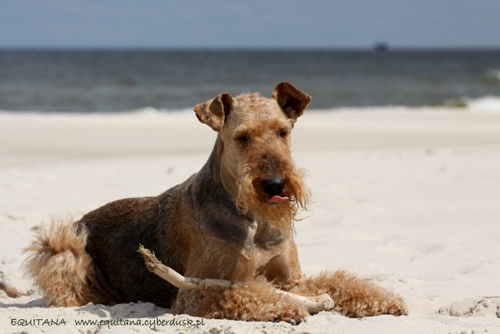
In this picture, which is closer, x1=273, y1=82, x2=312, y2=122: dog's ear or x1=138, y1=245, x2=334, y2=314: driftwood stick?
x1=138, y1=245, x2=334, y2=314: driftwood stick

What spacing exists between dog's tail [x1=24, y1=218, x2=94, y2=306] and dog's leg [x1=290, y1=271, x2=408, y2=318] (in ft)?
5.16

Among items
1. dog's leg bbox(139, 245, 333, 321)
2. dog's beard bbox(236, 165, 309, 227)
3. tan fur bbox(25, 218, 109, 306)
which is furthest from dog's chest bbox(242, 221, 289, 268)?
tan fur bbox(25, 218, 109, 306)

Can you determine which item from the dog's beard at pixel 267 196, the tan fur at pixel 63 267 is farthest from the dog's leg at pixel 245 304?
the tan fur at pixel 63 267

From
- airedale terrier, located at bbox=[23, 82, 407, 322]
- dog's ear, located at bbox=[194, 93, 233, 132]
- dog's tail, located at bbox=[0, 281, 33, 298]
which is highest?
dog's ear, located at bbox=[194, 93, 233, 132]

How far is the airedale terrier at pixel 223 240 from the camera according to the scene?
14.2ft

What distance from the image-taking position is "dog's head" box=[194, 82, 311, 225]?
13.7ft

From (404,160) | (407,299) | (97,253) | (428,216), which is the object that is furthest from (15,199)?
(404,160)

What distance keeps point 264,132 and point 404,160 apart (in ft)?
27.5

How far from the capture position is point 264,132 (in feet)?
14.6

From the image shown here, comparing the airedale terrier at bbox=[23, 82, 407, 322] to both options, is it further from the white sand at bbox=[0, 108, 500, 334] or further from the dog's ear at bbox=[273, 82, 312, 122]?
the white sand at bbox=[0, 108, 500, 334]

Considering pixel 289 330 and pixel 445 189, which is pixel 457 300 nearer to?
pixel 289 330

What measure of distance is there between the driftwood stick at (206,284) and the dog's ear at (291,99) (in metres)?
1.22

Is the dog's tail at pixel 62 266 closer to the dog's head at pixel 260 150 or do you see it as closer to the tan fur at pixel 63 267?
the tan fur at pixel 63 267

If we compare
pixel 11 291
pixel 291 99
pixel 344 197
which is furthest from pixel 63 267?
pixel 344 197
